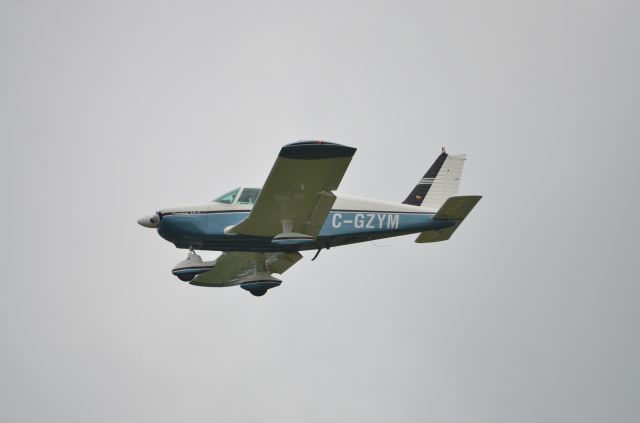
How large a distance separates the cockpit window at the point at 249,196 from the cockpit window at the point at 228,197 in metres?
0.18

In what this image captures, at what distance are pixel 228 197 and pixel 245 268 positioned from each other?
325 centimetres

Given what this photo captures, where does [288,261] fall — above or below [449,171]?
below

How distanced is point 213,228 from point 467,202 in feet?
20.9

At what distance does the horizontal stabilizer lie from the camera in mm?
22750

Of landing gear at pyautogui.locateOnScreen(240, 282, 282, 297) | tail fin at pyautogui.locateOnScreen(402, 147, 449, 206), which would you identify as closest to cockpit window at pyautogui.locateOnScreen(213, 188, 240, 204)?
landing gear at pyautogui.locateOnScreen(240, 282, 282, 297)

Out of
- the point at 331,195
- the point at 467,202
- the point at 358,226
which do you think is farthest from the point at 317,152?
the point at 467,202

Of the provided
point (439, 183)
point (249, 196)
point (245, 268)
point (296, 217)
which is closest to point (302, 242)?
point (296, 217)

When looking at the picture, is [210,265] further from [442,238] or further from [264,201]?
[442,238]

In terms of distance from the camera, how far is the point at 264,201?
2080 centimetres

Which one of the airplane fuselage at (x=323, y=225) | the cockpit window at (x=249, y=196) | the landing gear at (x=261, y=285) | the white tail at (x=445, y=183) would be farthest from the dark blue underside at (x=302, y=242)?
the landing gear at (x=261, y=285)

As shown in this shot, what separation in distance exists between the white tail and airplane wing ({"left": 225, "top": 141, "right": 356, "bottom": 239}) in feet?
12.9

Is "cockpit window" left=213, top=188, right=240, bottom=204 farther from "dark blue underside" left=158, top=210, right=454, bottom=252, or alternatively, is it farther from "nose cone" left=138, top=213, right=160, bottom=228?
"nose cone" left=138, top=213, right=160, bottom=228

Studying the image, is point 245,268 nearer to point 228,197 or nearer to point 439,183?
point 228,197

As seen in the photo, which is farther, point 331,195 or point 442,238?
point 442,238
